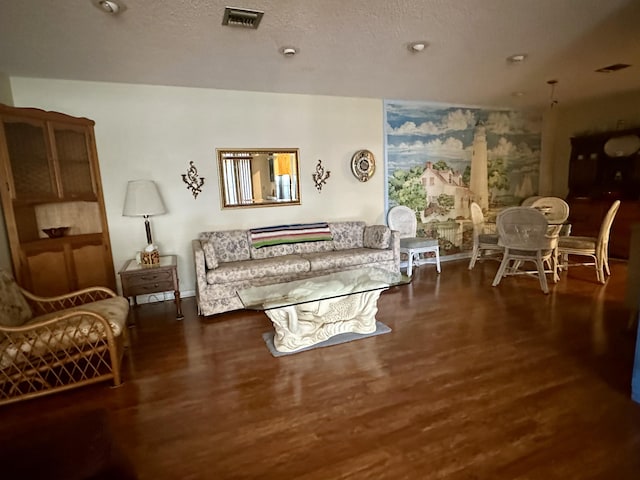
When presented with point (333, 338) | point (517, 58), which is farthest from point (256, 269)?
point (517, 58)

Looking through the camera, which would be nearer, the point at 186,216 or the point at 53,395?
the point at 53,395

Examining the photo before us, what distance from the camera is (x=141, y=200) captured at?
3.46 meters

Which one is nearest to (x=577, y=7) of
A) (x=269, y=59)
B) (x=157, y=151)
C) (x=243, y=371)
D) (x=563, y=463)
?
(x=269, y=59)

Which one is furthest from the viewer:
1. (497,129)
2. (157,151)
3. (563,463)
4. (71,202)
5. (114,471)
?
(497,129)

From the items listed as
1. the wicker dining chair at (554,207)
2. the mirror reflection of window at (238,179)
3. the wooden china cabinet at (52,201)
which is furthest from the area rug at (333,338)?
the wicker dining chair at (554,207)

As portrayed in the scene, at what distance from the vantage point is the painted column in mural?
217 inches

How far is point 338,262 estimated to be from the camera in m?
3.91

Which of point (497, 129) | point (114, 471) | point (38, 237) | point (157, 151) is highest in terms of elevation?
point (497, 129)

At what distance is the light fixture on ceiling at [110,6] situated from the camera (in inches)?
80.9

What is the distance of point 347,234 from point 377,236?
1.37 ft

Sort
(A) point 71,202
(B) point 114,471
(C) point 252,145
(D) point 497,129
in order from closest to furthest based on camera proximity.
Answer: (B) point 114,471 → (A) point 71,202 → (C) point 252,145 → (D) point 497,129

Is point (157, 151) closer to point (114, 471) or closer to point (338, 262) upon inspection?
point (338, 262)

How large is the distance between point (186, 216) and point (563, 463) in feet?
13.0

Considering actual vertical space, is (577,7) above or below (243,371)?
above
